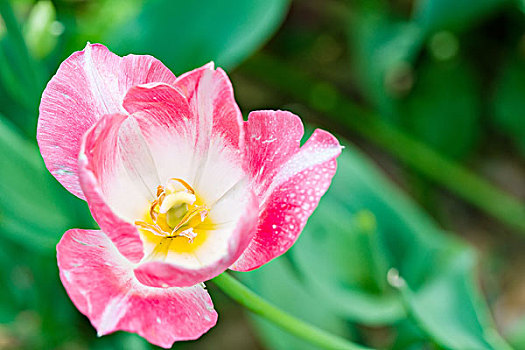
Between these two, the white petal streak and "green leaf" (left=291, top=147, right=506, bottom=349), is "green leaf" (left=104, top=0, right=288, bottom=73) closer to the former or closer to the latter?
"green leaf" (left=291, top=147, right=506, bottom=349)

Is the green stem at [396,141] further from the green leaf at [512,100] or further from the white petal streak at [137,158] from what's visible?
the white petal streak at [137,158]

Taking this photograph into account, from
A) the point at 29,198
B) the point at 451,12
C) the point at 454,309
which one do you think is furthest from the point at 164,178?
the point at 451,12

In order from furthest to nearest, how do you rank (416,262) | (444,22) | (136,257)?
(444,22) < (416,262) < (136,257)

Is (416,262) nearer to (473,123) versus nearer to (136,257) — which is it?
(473,123)

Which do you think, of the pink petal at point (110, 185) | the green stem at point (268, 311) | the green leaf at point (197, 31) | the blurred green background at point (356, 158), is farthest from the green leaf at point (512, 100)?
the pink petal at point (110, 185)

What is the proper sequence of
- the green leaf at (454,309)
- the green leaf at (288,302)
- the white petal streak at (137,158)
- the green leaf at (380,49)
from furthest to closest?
1. the green leaf at (380,49)
2. the green leaf at (288,302)
3. the green leaf at (454,309)
4. the white petal streak at (137,158)

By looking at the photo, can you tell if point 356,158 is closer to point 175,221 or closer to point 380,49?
point 380,49

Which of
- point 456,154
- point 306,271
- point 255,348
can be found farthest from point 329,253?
point 456,154
